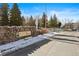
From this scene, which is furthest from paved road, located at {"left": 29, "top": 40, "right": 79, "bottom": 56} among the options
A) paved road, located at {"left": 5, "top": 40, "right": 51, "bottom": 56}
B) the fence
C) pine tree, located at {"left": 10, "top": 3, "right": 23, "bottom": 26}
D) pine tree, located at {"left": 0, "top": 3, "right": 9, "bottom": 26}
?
pine tree, located at {"left": 0, "top": 3, "right": 9, "bottom": 26}

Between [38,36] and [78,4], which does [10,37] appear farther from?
[78,4]

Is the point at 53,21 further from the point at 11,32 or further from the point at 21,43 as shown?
the point at 11,32

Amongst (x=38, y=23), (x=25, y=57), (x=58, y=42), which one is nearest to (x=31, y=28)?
(x=38, y=23)

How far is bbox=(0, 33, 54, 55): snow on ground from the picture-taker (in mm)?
6596

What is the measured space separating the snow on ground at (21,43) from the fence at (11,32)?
0.20 m

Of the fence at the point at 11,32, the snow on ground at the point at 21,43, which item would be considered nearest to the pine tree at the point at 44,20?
the fence at the point at 11,32

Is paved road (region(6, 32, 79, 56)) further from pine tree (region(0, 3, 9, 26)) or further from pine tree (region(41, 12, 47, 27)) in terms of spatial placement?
pine tree (region(0, 3, 9, 26))

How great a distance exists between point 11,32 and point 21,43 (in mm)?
535

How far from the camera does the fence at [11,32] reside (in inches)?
287

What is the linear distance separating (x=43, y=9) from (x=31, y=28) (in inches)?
33.0

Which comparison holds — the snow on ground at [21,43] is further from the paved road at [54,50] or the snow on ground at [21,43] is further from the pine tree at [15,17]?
the pine tree at [15,17]

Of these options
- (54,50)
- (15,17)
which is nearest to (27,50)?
(54,50)

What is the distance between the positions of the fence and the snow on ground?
201 millimetres

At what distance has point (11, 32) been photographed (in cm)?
784
